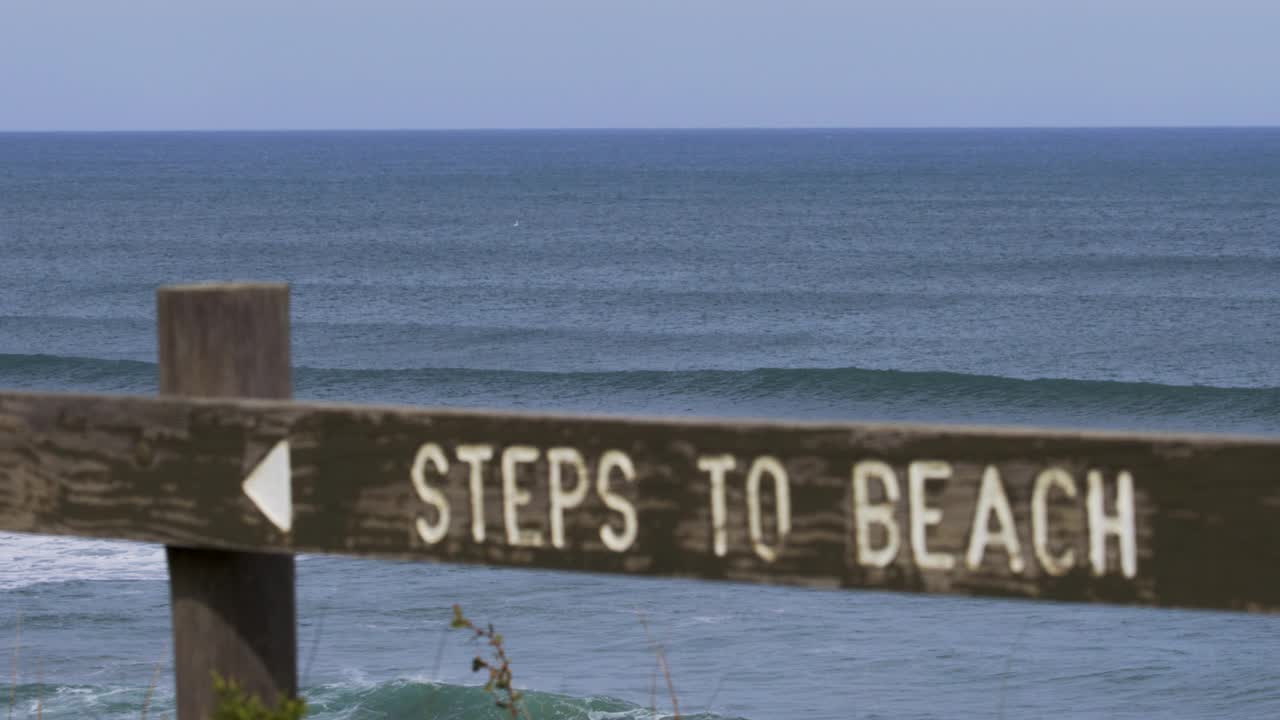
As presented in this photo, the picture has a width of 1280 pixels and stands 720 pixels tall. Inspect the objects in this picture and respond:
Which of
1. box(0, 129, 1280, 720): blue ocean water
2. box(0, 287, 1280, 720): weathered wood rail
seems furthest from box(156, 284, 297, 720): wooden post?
box(0, 129, 1280, 720): blue ocean water

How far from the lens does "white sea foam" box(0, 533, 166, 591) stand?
1345 cm

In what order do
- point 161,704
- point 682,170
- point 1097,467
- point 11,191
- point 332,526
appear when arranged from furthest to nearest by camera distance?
point 682,170 → point 11,191 → point 161,704 → point 332,526 → point 1097,467

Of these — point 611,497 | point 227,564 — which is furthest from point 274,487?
point 611,497

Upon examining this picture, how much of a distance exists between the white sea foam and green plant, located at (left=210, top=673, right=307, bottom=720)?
479 inches

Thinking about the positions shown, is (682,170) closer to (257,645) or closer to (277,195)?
(277,195)

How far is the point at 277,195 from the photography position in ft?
334

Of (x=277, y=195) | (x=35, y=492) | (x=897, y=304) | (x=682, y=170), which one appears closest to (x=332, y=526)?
(x=35, y=492)

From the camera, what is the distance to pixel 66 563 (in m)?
13.9

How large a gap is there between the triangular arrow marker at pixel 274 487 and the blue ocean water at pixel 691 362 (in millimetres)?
1477

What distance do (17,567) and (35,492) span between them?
12.9 meters

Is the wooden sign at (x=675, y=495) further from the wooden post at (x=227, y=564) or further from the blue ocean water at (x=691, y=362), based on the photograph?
the blue ocean water at (x=691, y=362)

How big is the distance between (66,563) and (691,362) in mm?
17885

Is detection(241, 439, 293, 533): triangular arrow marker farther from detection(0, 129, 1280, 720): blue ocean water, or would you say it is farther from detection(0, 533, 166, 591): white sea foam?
detection(0, 533, 166, 591): white sea foam

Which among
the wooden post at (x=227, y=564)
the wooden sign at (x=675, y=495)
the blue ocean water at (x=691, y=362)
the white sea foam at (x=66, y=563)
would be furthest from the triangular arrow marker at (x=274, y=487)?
the white sea foam at (x=66, y=563)
